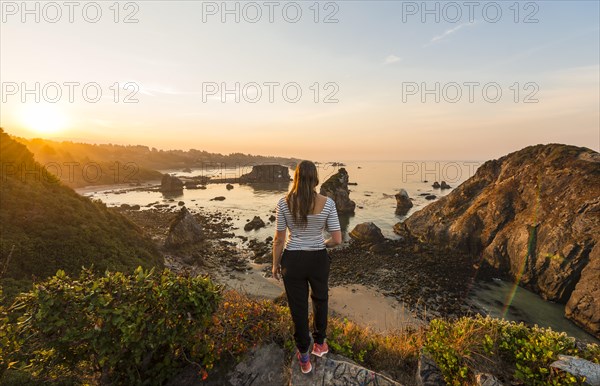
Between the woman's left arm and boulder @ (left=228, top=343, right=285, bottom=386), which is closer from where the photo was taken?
the woman's left arm

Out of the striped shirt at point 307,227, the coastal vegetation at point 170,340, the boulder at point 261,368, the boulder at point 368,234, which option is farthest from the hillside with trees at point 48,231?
the boulder at point 368,234

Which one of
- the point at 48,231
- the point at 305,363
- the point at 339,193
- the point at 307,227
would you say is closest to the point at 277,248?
the point at 307,227

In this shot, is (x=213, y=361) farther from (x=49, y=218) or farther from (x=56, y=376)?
(x=49, y=218)

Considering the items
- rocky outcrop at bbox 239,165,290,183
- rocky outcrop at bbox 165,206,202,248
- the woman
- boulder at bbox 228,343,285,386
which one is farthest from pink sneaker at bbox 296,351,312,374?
rocky outcrop at bbox 239,165,290,183

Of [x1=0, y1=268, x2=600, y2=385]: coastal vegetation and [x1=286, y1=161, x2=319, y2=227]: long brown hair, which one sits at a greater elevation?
[x1=286, y1=161, x2=319, y2=227]: long brown hair

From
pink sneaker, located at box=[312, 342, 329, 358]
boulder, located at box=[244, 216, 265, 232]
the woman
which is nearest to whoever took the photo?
the woman

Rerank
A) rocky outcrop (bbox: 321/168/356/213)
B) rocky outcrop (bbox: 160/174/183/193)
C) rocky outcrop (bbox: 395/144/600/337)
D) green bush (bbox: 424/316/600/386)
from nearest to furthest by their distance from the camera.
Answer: green bush (bbox: 424/316/600/386) < rocky outcrop (bbox: 395/144/600/337) < rocky outcrop (bbox: 321/168/356/213) < rocky outcrop (bbox: 160/174/183/193)

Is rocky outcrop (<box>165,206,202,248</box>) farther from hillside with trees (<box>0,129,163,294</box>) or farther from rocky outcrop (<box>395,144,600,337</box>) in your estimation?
rocky outcrop (<box>395,144,600,337</box>)

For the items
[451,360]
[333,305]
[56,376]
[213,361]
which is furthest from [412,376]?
[333,305]

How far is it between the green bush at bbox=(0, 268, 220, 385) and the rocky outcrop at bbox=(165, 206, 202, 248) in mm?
27084

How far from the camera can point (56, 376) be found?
14.8 feet

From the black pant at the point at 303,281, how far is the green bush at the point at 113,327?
1.49 meters

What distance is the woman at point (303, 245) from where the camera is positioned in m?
4.09

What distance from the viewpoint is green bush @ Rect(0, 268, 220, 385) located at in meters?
3.98
